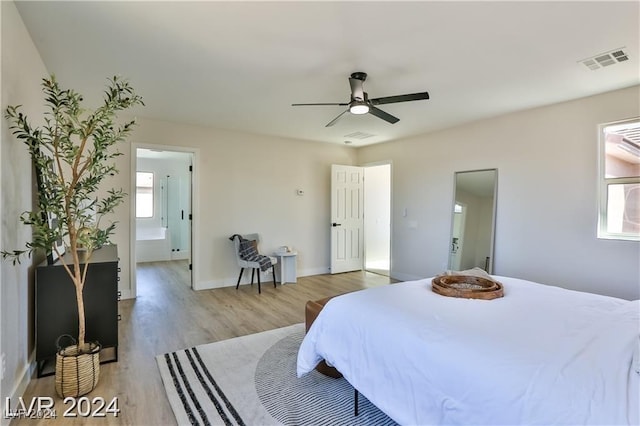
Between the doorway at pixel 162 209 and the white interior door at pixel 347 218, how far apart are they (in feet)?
12.3

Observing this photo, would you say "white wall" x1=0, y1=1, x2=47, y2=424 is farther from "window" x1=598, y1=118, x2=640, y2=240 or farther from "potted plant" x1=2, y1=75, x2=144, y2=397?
"window" x1=598, y1=118, x2=640, y2=240

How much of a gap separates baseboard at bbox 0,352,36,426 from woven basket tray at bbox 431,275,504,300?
2657 mm

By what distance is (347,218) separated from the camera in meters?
6.32

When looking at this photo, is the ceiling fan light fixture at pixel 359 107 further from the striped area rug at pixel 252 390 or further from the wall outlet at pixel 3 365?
the wall outlet at pixel 3 365

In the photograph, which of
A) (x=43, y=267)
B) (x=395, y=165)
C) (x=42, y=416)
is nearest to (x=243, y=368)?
(x=42, y=416)

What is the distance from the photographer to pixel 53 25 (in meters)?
2.22

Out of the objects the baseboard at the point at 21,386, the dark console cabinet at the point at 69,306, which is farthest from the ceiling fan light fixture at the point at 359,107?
the baseboard at the point at 21,386

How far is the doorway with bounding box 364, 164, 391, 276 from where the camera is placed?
728 centimetres

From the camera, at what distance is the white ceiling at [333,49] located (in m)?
2.05

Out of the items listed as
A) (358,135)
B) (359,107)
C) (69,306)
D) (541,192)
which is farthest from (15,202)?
(541,192)

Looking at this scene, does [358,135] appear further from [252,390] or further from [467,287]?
[252,390]

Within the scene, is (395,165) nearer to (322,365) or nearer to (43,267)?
(322,365)

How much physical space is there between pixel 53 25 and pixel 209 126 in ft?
8.79

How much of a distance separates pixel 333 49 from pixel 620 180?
326 centimetres
